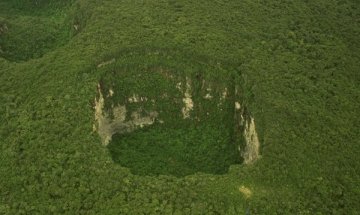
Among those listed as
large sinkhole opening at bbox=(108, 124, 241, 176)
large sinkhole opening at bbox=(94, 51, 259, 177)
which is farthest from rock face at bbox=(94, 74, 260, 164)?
large sinkhole opening at bbox=(108, 124, 241, 176)

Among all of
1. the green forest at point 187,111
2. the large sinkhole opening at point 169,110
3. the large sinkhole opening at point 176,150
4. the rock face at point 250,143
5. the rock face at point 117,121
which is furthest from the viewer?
the rock face at point 117,121

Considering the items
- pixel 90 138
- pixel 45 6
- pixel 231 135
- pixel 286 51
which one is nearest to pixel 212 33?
pixel 286 51

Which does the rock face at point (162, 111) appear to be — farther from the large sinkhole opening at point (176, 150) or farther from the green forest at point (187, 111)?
the large sinkhole opening at point (176, 150)

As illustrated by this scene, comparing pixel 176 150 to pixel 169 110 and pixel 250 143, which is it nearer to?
pixel 169 110

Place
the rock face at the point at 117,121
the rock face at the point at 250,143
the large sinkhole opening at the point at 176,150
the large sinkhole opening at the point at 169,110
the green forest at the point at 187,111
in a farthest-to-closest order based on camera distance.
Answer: the rock face at the point at 117,121 < the large sinkhole opening at the point at 169,110 < the large sinkhole opening at the point at 176,150 < the rock face at the point at 250,143 < the green forest at the point at 187,111

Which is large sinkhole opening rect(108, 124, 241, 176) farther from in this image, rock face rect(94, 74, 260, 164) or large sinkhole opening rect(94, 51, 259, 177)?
rock face rect(94, 74, 260, 164)

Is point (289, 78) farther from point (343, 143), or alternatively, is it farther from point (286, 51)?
point (343, 143)

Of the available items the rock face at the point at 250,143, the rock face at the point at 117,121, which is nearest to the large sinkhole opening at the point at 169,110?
the rock face at the point at 117,121
